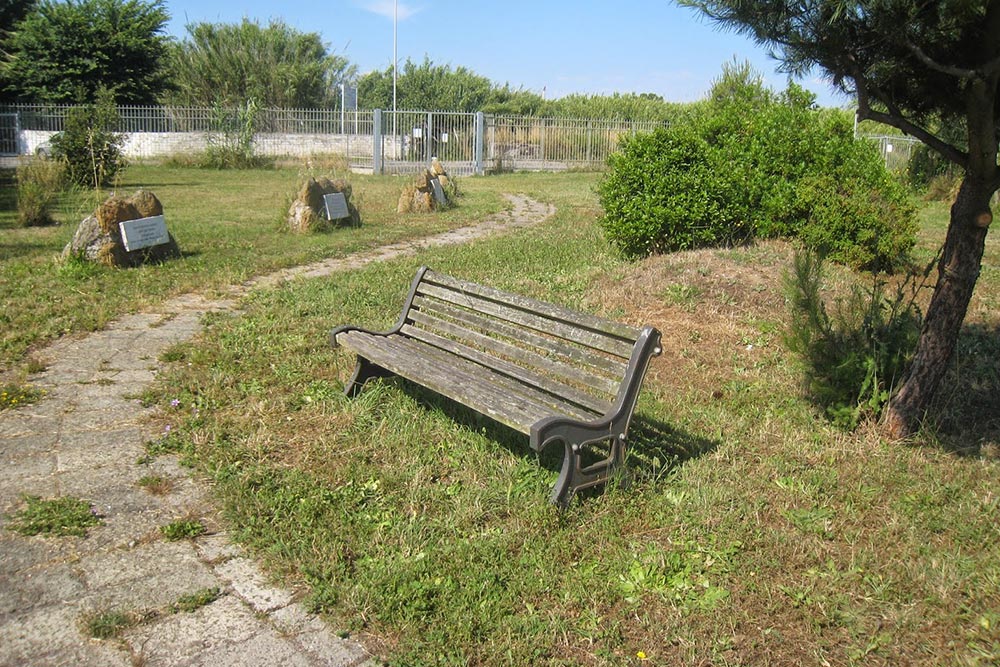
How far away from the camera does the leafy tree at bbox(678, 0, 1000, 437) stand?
3.55 m

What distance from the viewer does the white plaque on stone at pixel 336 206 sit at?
1241cm

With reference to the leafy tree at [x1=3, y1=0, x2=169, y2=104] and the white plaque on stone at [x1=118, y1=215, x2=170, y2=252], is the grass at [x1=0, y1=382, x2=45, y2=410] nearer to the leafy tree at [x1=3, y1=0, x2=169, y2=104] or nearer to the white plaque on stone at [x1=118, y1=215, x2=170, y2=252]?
the white plaque on stone at [x1=118, y1=215, x2=170, y2=252]

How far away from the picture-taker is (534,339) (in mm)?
4262

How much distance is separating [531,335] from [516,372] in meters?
0.22

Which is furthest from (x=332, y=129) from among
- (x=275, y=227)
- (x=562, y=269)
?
(x=562, y=269)

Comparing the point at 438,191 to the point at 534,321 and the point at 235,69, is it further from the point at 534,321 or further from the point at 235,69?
the point at 235,69

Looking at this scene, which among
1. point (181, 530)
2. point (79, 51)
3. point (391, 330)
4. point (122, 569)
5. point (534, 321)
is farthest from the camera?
point (79, 51)

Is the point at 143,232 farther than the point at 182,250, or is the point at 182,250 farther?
the point at 182,250

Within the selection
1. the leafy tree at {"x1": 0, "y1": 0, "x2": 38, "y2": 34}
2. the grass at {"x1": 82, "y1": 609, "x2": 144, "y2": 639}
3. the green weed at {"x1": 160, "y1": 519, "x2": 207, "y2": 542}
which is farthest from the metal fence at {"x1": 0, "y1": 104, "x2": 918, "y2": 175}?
the grass at {"x1": 82, "y1": 609, "x2": 144, "y2": 639}

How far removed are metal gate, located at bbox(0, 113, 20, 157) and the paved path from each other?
89.7 ft

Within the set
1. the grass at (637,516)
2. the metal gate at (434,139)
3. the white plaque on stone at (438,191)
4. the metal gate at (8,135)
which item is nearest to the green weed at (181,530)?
the grass at (637,516)

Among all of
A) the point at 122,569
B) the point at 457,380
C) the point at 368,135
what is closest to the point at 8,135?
the point at 368,135

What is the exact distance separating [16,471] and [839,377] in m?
4.39

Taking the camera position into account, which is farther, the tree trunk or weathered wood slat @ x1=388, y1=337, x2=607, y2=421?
the tree trunk
